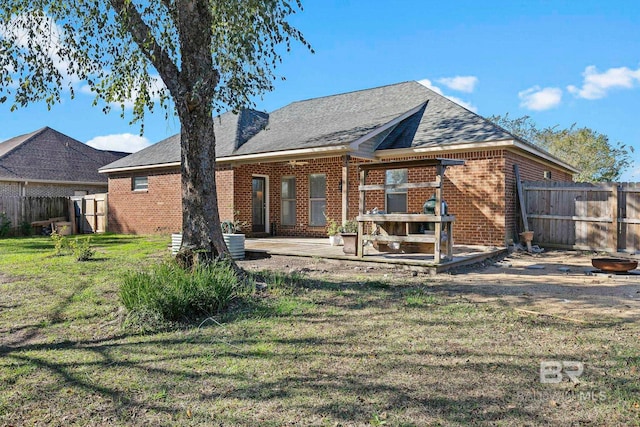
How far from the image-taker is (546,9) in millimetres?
12977

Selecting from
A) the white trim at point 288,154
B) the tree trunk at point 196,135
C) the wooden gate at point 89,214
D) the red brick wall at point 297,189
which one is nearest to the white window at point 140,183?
the wooden gate at point 89,214

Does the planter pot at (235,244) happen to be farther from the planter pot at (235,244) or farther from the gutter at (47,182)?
the gutter at (47,182)

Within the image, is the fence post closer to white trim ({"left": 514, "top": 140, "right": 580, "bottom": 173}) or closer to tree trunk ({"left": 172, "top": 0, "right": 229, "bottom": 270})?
white trim ({"left": 514, "top": 140, "right": 580, "bottom": 173})

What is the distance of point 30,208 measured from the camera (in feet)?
62.1

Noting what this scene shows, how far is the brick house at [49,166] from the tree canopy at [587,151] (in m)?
28.6

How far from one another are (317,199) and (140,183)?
7755mm

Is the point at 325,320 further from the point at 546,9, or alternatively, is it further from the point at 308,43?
the point at 546,9

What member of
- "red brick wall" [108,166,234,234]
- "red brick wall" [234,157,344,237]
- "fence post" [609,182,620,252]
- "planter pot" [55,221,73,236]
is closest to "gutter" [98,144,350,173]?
"red brick wall" [108,166,234,234]

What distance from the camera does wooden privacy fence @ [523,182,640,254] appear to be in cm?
1084

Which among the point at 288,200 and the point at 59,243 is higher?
the point at 288,200

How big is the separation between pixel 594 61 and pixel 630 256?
53.7 feet

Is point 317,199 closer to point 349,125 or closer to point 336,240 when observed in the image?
point 349,125

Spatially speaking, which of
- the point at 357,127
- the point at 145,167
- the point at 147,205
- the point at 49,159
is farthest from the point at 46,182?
the point at 357,127

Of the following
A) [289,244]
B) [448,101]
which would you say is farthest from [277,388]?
[448,101]
